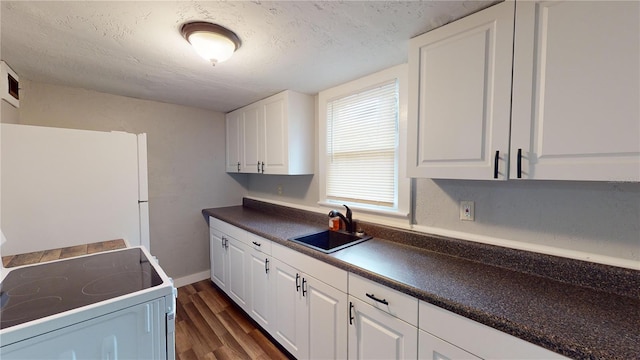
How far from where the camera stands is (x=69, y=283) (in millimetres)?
1057

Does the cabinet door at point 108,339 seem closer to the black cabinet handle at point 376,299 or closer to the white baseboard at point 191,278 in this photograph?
the black cabinet handle at point 376,299

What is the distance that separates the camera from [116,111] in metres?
2.49

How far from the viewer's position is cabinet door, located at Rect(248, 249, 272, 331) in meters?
1.97

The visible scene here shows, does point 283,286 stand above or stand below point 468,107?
below

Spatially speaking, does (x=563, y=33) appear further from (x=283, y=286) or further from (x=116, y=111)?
(x=116, y=111)

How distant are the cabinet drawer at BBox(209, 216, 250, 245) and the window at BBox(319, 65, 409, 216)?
784 millimetres

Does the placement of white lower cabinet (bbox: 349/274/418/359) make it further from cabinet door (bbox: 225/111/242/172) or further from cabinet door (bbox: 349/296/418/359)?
cabinet door (bbox: 225/111/242/172)

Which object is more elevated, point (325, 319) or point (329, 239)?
point (329, 239)

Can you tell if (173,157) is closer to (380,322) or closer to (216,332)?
(216,332)

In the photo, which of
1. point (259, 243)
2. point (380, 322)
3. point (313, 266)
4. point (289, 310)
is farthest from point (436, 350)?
point (259, 243)

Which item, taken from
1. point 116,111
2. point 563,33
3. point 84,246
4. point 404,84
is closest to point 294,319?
point 84,246

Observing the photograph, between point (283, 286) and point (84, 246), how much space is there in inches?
48.4

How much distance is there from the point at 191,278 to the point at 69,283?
2.14m

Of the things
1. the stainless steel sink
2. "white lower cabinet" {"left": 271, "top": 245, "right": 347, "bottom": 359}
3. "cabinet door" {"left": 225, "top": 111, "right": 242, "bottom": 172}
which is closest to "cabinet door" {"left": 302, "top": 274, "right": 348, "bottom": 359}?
"white lower cabinet" {"left": 271, "top": 245, "right": 347, "bottom": 359}
